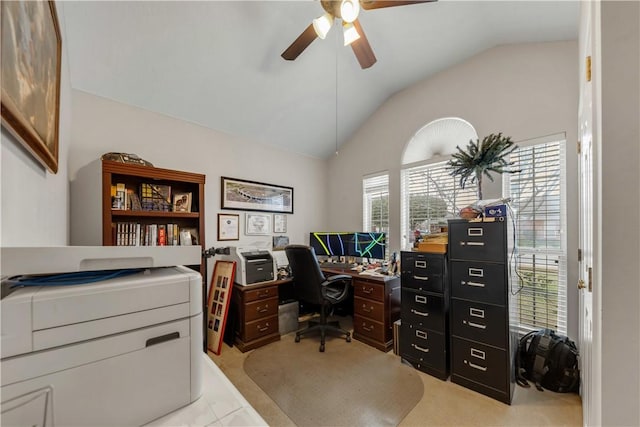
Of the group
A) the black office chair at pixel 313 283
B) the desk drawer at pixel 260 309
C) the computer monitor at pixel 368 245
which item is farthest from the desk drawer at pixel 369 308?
the desk drawer at pixel 260 309

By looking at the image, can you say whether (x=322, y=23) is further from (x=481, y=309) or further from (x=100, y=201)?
(x=481, y=309)

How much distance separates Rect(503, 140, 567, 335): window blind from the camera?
219 cm

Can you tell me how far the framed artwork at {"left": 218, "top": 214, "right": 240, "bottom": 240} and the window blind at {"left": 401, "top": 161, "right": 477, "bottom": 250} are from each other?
2.06 meters

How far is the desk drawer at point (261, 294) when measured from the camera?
Answer: 2.53 m

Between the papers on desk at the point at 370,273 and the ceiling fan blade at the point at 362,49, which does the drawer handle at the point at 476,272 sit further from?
the ceiling fan blade at the point at 362,49

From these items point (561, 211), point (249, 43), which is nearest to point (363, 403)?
point (561, 211)

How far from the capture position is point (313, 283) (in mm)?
2609

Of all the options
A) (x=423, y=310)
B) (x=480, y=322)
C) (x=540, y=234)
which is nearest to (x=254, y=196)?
(x=423, y=310)

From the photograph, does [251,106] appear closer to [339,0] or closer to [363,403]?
[339,0]

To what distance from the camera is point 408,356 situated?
226cm

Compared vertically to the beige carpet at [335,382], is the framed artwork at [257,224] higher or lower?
Answer: higher

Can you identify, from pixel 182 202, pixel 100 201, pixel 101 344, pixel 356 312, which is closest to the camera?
pixel 101 344

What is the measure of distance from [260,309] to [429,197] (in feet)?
7.51

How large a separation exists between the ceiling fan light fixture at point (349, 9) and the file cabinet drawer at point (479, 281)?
1.91 metres
